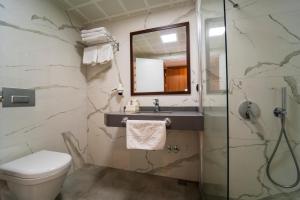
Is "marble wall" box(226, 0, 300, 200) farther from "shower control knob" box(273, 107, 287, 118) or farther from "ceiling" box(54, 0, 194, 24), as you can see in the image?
"ceiling" box(54, 0, 194, 24)

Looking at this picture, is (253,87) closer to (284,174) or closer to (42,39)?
(284,174)

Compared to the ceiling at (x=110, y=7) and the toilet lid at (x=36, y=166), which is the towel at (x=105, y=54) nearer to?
the ceiling at (x=110, y=7)

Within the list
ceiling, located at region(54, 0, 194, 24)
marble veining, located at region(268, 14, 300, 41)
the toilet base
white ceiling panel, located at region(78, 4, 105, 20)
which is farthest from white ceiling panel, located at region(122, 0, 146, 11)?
the toilet base

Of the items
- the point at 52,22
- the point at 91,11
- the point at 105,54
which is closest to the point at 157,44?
the point at 105,54

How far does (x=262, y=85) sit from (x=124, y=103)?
4.76 feet

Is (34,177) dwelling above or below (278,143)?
below

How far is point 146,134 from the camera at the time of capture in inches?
52.8

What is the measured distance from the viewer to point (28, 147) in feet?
4.59

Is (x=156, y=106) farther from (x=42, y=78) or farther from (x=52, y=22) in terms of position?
(x=52, y=22)

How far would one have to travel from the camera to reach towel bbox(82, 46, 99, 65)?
1.94m

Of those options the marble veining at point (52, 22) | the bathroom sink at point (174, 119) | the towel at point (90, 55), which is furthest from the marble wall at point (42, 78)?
the bathroom sink at point (174, 119)

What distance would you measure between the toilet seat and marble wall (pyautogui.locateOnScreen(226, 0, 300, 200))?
50.3 inches

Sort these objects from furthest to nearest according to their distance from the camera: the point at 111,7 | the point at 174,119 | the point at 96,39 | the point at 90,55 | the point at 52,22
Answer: the point at 90,55
the point at 96,39
the point at 111,7
the point at 52,22
the point at 174,119

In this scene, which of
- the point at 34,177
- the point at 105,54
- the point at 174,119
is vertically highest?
the point at 105,54
